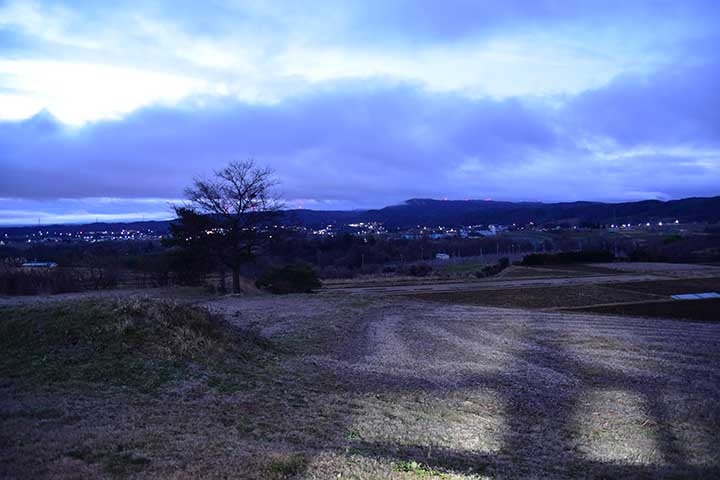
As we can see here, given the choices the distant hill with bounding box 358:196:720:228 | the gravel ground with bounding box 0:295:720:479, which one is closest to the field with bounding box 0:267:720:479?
the gravel ground with bounding box 0:295:720:479

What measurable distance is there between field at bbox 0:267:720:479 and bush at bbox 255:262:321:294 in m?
19.0

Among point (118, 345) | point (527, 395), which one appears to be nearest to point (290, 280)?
point (118, 345)

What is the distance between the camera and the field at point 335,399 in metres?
6.39

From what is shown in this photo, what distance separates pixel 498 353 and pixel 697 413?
20.4ft

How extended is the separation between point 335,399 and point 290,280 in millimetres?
29825

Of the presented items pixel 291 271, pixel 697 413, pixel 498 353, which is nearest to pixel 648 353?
pixel 498 353

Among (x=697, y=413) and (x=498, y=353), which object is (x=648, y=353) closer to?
Answer: (x=498, y=353)

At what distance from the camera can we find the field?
21.0 feet

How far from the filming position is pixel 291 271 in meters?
40.0

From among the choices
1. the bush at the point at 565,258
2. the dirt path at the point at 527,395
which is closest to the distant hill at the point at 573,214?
the bush at the point at 565,258

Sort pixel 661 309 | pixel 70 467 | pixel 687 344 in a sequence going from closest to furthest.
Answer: pixel 70 467, pixel 687 344, pixel 661 309

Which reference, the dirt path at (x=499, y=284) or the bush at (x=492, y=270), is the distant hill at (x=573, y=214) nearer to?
the bush at (x=492, y=270)

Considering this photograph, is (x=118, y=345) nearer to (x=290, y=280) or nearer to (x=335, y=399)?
(x=335, y=399)

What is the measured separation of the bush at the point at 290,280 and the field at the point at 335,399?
19.0 metres
